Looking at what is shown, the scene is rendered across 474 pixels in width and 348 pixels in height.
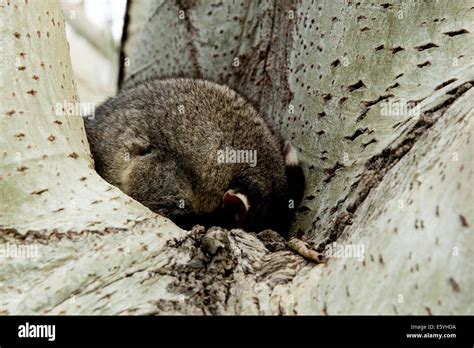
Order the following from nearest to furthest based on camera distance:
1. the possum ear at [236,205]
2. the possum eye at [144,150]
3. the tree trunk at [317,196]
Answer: the tree trunk at [317,196], the possum ear at [236,205], the possum eye at [144,150]

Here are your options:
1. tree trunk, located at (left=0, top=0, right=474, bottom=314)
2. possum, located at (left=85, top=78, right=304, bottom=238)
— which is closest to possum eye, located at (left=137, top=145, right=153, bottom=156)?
possum, located at (left=85, top=78, right=304, bottom=238)

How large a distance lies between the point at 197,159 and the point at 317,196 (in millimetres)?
978

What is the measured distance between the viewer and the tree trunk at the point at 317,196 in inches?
91.4

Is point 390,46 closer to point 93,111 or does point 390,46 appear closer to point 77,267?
point 77,267

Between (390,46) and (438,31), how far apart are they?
0.27m

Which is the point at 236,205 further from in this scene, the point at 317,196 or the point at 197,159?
the point at 317,196

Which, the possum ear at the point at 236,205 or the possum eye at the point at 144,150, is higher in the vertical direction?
the possum eye at the point at 144,150

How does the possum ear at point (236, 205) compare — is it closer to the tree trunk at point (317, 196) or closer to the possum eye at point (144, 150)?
the tree trunk at point (317, 196)

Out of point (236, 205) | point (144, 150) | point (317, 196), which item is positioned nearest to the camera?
point (317, 196)

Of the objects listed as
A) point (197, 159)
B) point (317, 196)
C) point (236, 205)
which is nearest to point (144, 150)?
point (197, 159)

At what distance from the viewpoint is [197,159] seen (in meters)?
4.30

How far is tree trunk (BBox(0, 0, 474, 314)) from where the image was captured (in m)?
2.32

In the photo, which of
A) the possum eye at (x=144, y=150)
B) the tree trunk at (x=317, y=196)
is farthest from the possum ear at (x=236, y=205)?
the possum eye at (x=144, y=150)
